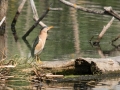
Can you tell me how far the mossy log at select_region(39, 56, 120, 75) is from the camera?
1140 cm

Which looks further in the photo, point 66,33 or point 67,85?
point 66,33

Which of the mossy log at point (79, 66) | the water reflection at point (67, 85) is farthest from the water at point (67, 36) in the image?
the mossy log at point (79, 66)

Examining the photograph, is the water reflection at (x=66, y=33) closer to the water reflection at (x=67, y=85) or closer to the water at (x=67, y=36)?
the water at (x=67, y=36)

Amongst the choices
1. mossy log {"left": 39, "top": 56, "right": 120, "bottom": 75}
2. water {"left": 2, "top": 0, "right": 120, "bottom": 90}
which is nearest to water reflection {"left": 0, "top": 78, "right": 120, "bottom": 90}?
water {"left": 2, "top": 0, "right": 120, "bottom": 90}

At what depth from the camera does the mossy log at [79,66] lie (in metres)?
11.4

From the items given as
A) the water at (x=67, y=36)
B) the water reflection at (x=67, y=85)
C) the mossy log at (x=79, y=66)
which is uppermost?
the water at (x=67, y=36)

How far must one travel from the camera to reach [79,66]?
38.1 feet

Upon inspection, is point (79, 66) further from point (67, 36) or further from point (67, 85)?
point (67, 36)

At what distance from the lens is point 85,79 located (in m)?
11.6

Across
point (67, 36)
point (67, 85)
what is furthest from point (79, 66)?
point (67, 36)

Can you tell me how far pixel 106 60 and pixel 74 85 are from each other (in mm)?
1074

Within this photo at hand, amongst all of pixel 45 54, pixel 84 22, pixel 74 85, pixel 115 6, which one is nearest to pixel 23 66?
pixel 74 85

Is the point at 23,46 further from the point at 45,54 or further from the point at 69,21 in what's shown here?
the point at 69,21

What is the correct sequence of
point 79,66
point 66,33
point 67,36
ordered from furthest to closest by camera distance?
point 66,33, point 67,36, point 79,66
